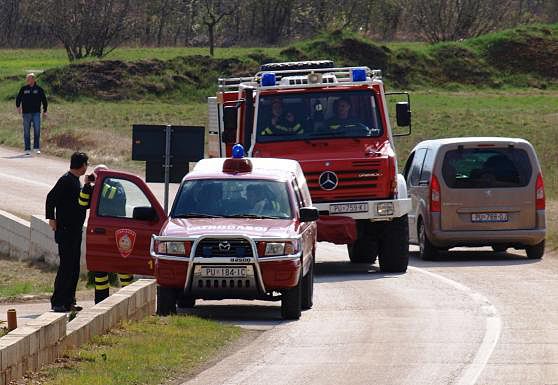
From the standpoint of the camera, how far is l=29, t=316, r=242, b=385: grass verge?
11.7 m


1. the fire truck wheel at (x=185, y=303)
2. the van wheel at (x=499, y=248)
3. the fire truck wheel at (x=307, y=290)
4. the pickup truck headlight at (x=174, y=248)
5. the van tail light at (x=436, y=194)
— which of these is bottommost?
the van wheel at (x=499, y=248)

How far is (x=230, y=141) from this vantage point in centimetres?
2198

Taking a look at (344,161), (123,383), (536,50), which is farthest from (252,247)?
(536,50)

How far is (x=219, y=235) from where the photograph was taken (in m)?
15.5

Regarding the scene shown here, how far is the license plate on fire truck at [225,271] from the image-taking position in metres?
15.4

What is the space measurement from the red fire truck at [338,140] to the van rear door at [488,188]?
149 centimetres

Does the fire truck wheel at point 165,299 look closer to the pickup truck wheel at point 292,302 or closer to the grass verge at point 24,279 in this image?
the pickup truck wheel at point 292,302

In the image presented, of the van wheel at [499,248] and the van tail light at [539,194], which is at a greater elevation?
the van tail light at [539,194]

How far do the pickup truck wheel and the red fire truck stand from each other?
4.59 metres

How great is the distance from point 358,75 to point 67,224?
650 cm

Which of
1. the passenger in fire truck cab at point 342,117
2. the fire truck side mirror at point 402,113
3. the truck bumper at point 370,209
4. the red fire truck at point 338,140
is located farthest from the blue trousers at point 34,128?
the truck bumper at point 370,209

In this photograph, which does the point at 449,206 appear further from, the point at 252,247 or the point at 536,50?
the point at 536,50

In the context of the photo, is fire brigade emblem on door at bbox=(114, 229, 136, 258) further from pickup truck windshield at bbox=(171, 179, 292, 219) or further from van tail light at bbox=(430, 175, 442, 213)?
van tail light at bbox=(430, 175, 442, 213)

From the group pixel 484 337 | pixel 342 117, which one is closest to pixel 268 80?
pixel 342 117
